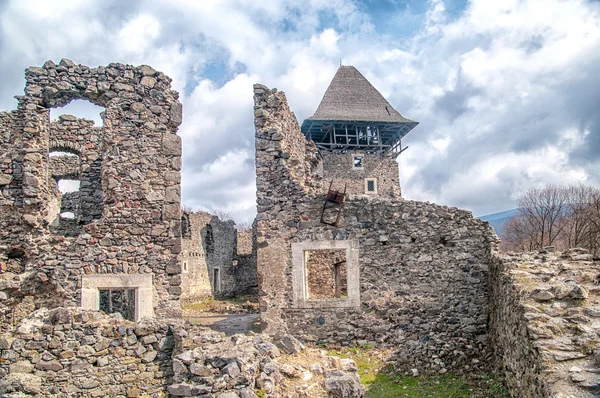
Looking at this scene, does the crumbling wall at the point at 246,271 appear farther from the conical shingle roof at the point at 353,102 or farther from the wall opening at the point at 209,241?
the conical shingle roof at the point at 353,102

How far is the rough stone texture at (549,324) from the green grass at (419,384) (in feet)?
1.47

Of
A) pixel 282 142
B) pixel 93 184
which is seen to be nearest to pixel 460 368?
pixel 282 142

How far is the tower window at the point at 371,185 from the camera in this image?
107ft

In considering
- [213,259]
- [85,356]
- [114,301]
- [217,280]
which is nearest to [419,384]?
[85,356]

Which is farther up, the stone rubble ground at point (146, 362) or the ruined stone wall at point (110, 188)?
the ruined stone wall at point (110, 188)

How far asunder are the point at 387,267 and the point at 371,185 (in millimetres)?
22756

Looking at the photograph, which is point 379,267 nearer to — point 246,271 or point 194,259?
point 194,259

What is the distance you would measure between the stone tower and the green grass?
23.0 metres

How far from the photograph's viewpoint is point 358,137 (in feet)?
111

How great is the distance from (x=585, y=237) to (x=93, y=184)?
21.7m

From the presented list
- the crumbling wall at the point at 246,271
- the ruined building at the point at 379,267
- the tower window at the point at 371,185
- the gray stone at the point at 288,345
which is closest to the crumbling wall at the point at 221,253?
the crumbling wall at the point at 246,271

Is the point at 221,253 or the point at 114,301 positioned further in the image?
the point at 221,253

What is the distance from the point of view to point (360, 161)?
33406 mm

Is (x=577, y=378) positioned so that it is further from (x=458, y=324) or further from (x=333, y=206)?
(x=333, y=206)
